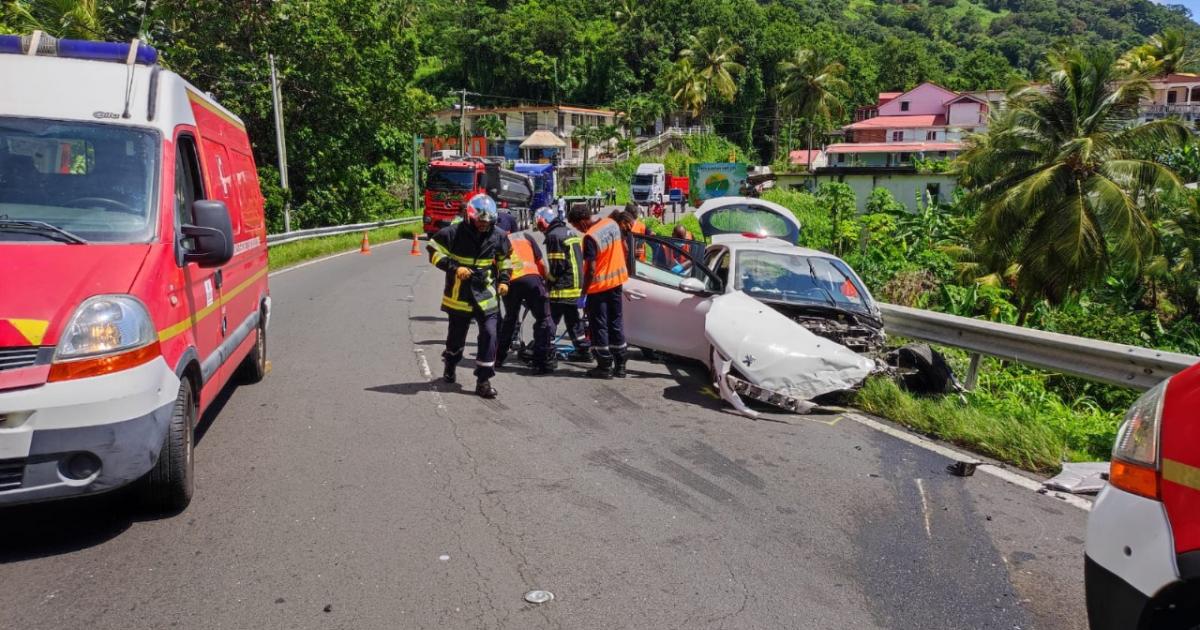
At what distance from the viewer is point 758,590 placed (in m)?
4.18

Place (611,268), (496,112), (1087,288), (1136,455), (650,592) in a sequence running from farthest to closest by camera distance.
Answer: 1. (496,112)
2. (1087,288)
3. (611,268)
4. (650,592)
5. (1136,455)

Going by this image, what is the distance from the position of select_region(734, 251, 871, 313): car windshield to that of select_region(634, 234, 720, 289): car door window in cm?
47

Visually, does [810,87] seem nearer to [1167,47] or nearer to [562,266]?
[1167,47]

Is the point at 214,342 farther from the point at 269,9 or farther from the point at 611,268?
the point at 269,9

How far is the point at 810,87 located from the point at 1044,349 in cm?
7683

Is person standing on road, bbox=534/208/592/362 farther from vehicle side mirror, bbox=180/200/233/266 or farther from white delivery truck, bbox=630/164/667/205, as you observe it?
white delivery truck, bbox=630/164/667/205

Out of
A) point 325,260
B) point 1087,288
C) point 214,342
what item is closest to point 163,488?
point 214,342

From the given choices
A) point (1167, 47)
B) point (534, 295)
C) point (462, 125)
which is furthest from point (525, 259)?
point (1167, 47)

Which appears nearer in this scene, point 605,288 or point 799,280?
point 605,288

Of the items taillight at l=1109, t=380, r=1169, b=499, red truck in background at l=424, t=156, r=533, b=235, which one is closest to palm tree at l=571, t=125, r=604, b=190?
red truck in background at l=424, t=156, r=533, b=235

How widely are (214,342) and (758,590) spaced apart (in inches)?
152

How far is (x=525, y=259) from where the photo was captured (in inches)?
360

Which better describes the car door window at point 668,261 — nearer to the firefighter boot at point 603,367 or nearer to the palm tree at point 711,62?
the firefighter boot at point 603,367

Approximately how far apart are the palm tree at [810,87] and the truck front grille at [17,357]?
257 ft
